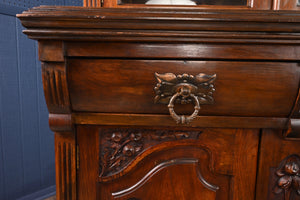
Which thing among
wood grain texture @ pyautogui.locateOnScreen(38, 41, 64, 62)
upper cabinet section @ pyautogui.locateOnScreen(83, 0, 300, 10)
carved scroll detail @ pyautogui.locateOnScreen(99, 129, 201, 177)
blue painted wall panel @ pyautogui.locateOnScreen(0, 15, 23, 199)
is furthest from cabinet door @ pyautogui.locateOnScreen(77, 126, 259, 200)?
blue painted wall panel @ pyautogui.locateOnScreen(0, 15, 23, 199)

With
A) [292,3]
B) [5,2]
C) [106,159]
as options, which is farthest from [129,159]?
[5,2]

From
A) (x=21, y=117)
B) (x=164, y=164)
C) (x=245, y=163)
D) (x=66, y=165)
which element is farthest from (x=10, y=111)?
(x=245, y=163)

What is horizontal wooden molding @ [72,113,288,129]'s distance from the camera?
14.6 inches

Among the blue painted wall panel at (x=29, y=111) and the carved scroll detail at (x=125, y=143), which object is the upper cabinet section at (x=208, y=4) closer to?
the carved scroll detail at (x=125, y=143)

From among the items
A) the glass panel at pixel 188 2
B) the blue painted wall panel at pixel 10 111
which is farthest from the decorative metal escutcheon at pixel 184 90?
the blue painted wall panel at pixel 10 111

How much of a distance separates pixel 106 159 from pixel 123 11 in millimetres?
258

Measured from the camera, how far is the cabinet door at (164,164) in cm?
39

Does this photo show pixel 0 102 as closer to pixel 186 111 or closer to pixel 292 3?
pixel 186 111

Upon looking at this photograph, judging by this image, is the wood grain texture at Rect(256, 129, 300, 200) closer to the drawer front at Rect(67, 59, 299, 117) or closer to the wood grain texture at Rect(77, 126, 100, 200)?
the drawer front at Rect(67, 59, 299, 117)

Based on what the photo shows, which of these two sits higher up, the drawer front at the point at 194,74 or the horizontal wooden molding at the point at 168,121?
the drawer front at the point at 194,74

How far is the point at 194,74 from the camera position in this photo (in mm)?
355

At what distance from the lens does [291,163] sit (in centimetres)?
39

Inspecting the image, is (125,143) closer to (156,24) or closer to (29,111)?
(156,24)

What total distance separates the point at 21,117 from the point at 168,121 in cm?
82
